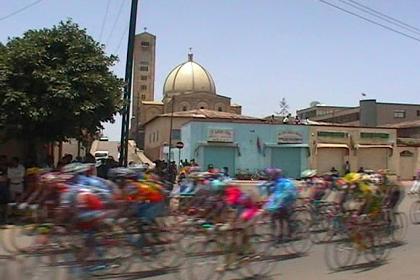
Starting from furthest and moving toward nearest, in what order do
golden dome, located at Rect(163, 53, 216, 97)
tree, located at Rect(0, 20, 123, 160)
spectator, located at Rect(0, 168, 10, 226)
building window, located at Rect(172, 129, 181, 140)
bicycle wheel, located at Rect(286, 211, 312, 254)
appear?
golden dome, located at Rect(163, 53, 216, 97) < building window, located at Rect(172, 129, 181, 140) < tree, located at Rect(0, 20, 123, 160) < spectator, located at Rect(0, 168, 10, 226) < bicycle wheel, located at Rect(286, 211, 312, 254)

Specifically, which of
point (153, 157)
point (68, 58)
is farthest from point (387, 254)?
point (153, 157)

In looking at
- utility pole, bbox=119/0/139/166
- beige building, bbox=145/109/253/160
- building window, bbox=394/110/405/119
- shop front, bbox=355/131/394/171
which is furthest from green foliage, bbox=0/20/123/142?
building window, bbox=394/110/405/119

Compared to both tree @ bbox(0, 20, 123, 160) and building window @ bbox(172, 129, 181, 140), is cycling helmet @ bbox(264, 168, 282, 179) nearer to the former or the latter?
tree @ bbox(0, 20, 123, 160)

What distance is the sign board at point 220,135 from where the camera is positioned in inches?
1810

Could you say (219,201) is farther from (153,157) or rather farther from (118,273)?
(153,157)

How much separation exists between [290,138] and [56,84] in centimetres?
3298

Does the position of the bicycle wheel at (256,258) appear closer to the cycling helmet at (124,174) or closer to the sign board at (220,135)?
the cycling helmet at (124,174)

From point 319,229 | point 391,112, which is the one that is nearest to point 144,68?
point 391,112

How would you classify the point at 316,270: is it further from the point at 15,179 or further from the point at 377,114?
the point at 377,114

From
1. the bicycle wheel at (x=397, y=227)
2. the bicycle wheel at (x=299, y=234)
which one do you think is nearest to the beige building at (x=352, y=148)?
the bicycle wheel at (x=397, y=227)

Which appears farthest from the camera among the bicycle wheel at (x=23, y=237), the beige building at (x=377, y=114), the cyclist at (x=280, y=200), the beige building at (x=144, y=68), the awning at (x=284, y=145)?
the beige building at (x=144, y=68)

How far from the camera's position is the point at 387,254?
36.3 ft

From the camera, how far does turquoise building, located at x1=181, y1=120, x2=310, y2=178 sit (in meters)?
46.0

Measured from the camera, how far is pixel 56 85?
53.9ft
